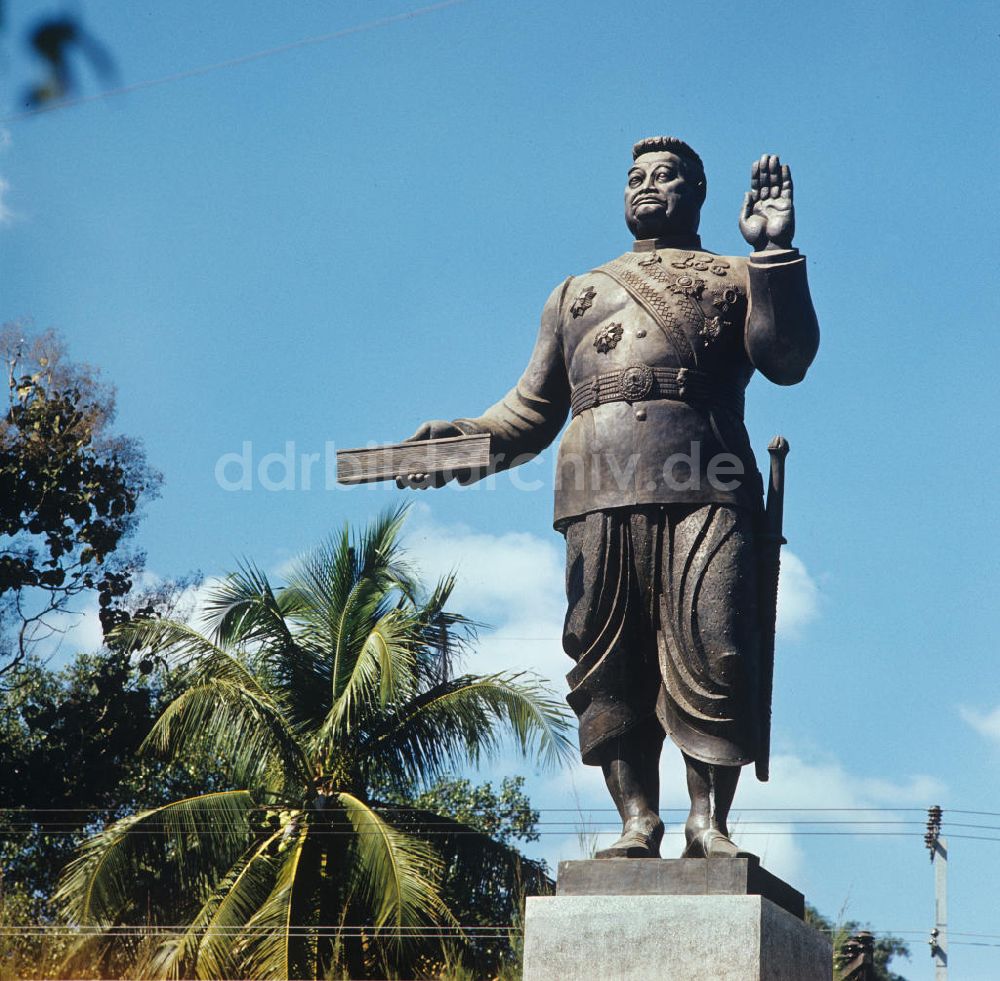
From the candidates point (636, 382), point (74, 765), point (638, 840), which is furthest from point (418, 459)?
point (74, 765)

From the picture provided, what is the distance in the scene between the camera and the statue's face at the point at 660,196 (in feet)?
22.2

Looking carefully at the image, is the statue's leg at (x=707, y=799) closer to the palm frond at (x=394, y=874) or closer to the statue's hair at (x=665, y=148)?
the statue's hair at (x=665, y=148)

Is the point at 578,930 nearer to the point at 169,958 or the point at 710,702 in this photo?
the point at 710,702

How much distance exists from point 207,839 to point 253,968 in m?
1.91

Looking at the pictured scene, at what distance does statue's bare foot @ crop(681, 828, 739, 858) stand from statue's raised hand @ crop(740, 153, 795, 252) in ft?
7.30

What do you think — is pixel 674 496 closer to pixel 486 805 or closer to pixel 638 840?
pixel 638 840

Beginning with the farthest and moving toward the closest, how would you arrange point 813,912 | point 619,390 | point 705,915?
point 813,912, point 619,390, point 705,915

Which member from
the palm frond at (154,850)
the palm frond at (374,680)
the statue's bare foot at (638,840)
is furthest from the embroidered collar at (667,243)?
the palm frond at (154,850)

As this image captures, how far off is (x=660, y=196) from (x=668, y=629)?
1864 mm

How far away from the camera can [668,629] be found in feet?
20.3

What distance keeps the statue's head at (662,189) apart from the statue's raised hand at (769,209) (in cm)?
61

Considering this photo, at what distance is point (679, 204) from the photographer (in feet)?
22.2

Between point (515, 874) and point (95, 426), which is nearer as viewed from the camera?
point (515, 874)

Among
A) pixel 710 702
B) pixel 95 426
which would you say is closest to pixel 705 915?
pixel 710 702
